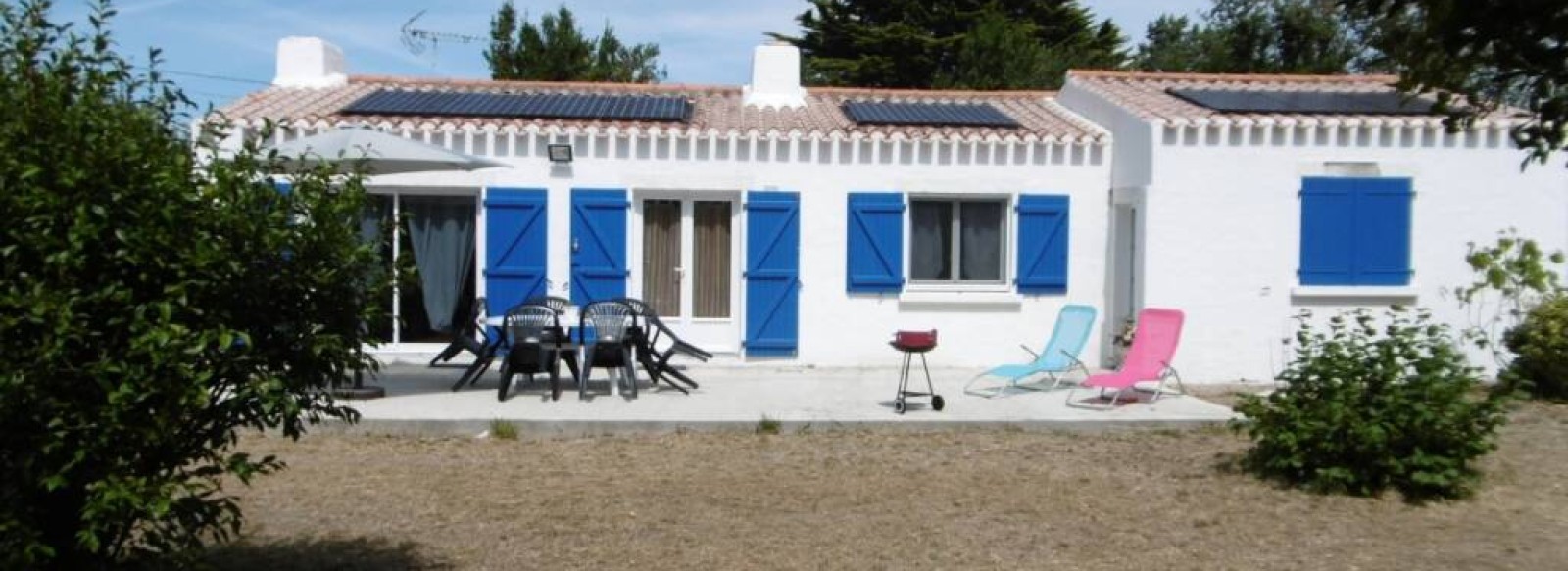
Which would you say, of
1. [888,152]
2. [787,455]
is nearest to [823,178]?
[888,152]

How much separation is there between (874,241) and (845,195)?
0.56 m

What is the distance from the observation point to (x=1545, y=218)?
1272 cm

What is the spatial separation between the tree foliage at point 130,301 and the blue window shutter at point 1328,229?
10588 millimetres

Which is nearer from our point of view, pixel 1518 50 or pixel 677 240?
pixel 1518 50

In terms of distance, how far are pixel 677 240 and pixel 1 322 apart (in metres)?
9.86

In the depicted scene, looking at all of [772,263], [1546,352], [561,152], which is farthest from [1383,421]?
[561,152]

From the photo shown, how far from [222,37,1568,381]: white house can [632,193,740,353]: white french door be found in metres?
0.02

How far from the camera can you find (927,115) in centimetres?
1405

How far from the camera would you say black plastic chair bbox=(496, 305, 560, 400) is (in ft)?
33.3

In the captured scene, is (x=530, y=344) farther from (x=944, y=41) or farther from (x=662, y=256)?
(x=944, y=41)

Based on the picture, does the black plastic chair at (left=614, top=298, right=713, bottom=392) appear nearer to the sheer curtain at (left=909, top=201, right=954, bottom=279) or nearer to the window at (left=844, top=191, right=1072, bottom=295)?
the window at (left=844, top=191, right=1072, bottom=295)

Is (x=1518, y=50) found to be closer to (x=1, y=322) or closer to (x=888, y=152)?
(x=1, y=322)

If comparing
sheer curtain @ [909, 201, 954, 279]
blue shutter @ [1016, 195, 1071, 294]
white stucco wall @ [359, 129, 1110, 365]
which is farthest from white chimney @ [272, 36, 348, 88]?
blue shutter @ [1016, 195, 1071, 294]

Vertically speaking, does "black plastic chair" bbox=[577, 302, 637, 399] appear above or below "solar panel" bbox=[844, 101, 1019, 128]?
below
